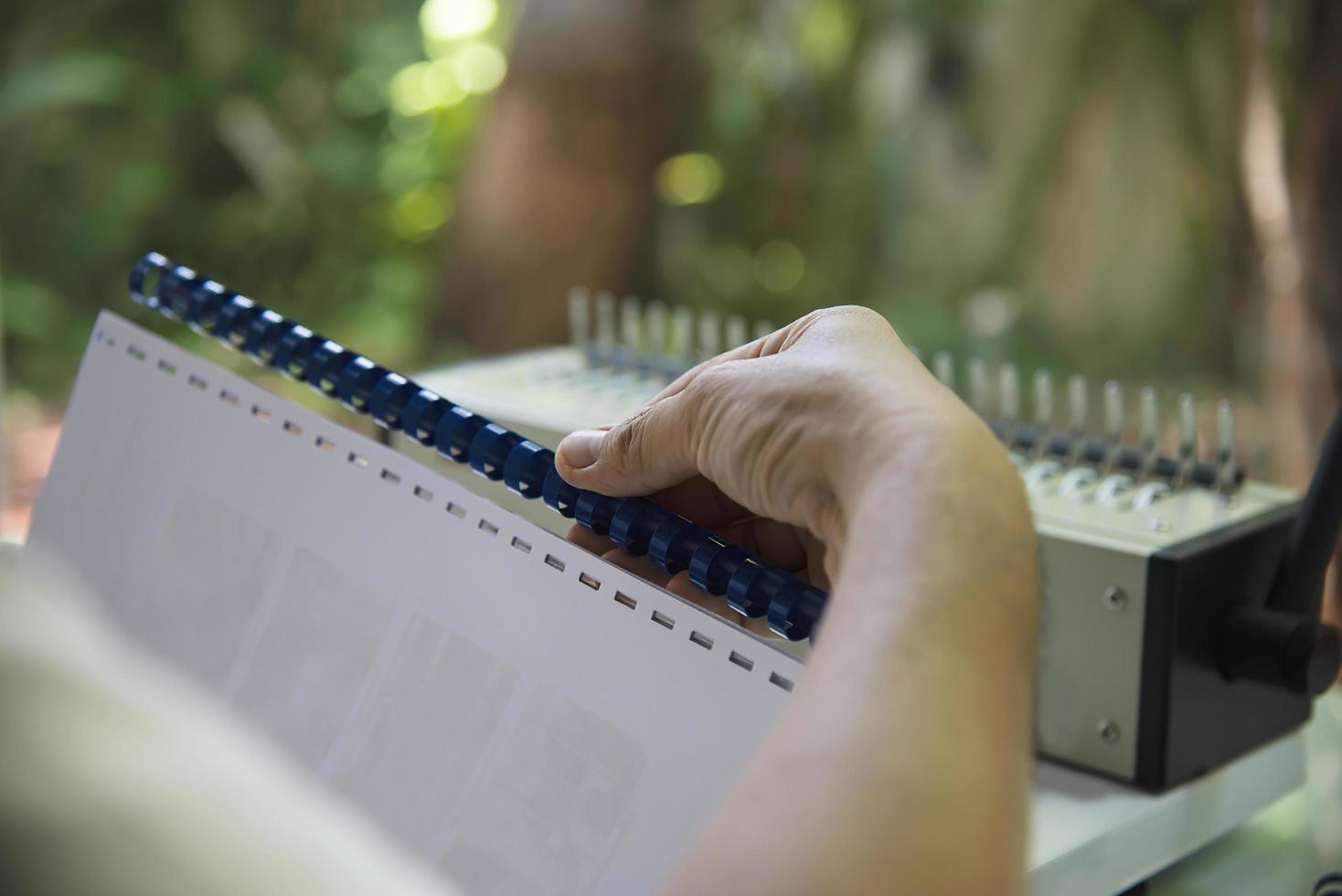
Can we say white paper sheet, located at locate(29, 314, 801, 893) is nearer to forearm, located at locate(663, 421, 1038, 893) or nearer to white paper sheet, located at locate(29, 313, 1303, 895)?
white paper sheet, located at locate(29, 313, 1303, 895)

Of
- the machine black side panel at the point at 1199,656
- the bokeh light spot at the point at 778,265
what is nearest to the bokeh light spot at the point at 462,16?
the bokeh light spot at the point at 778,265

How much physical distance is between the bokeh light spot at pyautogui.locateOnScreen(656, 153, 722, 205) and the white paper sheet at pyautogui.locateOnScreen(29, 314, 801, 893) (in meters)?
2.34

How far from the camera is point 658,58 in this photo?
2814 mm

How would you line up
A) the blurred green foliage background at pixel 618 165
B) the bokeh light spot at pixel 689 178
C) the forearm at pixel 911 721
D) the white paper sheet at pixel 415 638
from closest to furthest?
the forearm at pixel 911 721, the white paper sheet at pixel 415 638, the blurred green foliage background at pixel 618 165, the bokeh light spot at pixel 689 178

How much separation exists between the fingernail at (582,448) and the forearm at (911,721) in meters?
0.17

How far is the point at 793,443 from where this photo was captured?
0.38 m

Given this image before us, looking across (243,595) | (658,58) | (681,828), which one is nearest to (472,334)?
(658,58)

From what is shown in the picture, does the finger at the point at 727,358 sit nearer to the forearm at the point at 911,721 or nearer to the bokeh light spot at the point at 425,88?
the forearm at the point at 911,721

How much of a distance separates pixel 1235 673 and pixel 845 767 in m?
0.44

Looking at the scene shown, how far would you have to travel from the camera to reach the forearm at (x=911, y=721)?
0.84 ft

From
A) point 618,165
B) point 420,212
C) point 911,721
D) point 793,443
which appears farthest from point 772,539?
point 420,212

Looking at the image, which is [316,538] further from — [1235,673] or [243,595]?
[1235,673]

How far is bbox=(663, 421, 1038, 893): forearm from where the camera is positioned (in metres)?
0.26

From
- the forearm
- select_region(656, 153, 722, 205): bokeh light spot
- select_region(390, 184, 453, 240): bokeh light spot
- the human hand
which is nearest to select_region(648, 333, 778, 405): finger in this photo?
the human hand
